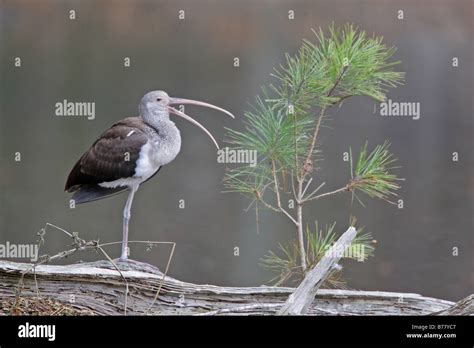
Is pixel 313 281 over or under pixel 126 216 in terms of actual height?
under

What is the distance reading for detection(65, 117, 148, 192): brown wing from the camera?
432 cm

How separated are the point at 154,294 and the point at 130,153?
63 cm

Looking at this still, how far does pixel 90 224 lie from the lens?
15.0 ft

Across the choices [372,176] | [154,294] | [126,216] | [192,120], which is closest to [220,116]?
[192,120]

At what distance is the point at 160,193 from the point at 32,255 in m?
0.65

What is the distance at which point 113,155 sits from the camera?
14.2 ft

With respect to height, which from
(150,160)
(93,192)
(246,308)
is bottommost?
(246,308)

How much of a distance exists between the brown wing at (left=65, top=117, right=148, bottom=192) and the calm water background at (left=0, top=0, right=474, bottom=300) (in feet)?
0.33

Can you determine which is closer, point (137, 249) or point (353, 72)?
point (353, 72)

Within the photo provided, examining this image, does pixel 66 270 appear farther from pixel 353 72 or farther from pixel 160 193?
pixel 353 72

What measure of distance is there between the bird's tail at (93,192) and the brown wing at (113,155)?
3cm

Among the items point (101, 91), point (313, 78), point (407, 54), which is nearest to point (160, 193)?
point (101, 91)

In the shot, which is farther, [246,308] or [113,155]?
[113,155]

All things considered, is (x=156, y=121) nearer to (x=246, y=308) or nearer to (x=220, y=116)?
(x=220, y=116)
